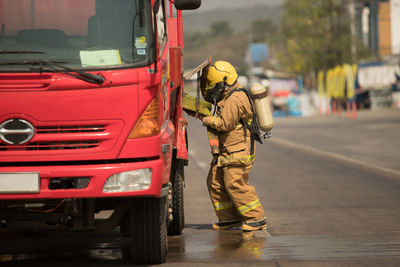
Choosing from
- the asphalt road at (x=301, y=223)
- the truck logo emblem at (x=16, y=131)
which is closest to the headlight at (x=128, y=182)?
the truck logo emblem at (x=16, y=131)

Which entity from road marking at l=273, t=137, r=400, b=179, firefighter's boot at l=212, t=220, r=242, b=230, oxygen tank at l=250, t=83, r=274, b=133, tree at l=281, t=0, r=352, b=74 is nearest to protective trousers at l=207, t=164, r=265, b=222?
firefighter's boot at l=212, t=220, r=242, b=230

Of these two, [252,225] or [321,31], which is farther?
[321,31]

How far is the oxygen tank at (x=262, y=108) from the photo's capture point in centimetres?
901

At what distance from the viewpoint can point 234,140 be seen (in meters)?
8.93

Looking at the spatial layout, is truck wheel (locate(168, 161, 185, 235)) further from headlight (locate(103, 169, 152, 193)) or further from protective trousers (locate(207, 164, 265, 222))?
headlight (locate(103, 169, 152, 193))

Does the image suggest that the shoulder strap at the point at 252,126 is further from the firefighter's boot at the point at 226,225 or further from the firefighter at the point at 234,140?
the firefighter's boot at the point at 226,225

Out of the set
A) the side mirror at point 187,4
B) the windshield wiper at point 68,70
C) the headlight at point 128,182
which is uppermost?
the side mirror at point 187,4

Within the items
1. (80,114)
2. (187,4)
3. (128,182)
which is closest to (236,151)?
(187,4)

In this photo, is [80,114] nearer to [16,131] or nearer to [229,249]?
[16,131]

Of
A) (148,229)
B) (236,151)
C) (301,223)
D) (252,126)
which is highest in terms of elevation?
(252,126)

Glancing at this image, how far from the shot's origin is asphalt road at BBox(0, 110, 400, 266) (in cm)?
745

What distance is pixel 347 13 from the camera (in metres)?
67.8

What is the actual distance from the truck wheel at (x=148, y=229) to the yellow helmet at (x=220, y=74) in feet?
6.93

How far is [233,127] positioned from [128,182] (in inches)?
100
